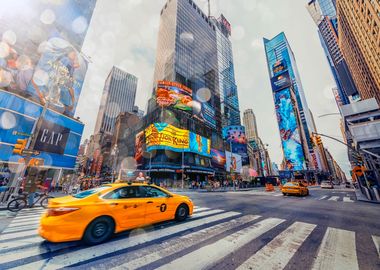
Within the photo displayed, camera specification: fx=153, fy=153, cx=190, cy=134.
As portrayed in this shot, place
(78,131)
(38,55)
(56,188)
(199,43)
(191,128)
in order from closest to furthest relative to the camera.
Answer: (56,188) → (38,55) → (78,131) → (191,128) → (199,43)

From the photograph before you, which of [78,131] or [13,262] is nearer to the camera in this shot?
[13,262]

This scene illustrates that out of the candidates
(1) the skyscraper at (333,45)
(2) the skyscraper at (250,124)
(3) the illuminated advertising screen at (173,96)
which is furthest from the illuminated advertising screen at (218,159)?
(2) the skyscraper at (250,124)

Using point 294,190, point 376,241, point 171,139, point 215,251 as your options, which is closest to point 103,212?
point 215,251

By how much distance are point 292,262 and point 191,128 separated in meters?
51.4

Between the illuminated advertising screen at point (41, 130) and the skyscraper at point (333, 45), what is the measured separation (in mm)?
94404

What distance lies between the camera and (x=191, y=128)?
54062 mm

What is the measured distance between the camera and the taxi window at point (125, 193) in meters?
4.35

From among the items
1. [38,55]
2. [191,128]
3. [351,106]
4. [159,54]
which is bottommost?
[351,106]

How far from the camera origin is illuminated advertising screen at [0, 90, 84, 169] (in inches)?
970

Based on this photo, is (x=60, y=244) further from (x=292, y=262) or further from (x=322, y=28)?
(x=322, y=28)

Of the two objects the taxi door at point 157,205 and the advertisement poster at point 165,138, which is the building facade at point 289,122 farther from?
the taxi door at point 157,205

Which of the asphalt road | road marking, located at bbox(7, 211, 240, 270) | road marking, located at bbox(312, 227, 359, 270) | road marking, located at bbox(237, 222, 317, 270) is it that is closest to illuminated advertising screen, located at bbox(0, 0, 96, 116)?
the asphalt road

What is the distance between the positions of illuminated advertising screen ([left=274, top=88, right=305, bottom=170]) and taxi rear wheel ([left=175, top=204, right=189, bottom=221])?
99.8m

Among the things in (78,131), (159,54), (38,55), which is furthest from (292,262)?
(159,54)
